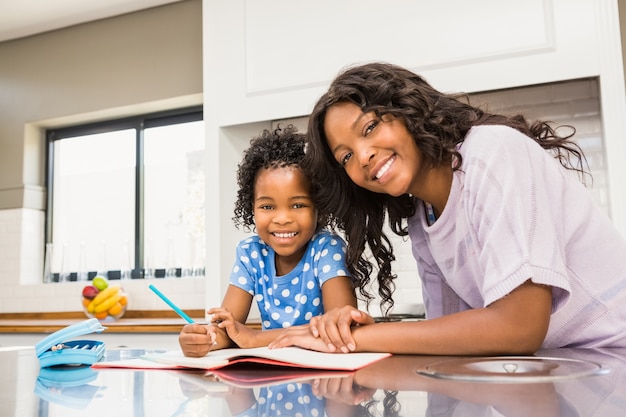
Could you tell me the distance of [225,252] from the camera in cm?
277

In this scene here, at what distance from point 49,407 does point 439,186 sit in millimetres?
801

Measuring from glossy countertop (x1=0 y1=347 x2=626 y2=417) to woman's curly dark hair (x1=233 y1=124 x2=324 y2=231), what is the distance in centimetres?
82

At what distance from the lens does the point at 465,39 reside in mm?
2422

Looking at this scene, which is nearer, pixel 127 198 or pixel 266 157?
pixel 266 157

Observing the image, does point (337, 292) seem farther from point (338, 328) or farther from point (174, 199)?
point (174, 199)

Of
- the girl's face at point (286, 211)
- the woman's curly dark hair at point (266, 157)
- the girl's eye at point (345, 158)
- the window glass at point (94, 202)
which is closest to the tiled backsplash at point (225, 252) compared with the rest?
the window glass at point (94, 202)

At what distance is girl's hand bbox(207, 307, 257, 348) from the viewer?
111 centimetres

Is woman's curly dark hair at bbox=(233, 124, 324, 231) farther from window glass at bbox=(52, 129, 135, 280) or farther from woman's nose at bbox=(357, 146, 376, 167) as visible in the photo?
window glass at bbox=(52, 129, 135, 280)

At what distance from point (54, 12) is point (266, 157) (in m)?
2.81

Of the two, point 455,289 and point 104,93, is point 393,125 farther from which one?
point 104,93

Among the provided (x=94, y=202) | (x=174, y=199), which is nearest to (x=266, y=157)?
(x=174, y=199)

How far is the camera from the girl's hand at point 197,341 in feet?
2.98

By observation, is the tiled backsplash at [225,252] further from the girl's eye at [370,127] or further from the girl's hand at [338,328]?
the girl's hand at [338,328]

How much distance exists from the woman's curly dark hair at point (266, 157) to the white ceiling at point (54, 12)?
7.59ft
